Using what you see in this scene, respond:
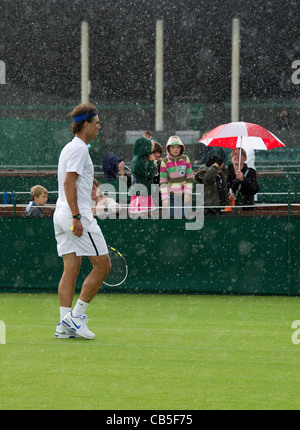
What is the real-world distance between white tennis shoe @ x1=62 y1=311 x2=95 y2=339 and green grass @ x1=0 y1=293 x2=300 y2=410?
Result: 82 millimetres

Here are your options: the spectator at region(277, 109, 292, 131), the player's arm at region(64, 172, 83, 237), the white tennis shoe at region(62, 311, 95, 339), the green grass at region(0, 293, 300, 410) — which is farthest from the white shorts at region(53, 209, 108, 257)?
the spectator at region(277, 109, 292, 131)

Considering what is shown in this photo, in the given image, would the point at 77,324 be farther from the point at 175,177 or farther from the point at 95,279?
the point at 175,177

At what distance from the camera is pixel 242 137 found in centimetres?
1350

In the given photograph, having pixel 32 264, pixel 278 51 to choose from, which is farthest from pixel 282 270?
pixel 278 51

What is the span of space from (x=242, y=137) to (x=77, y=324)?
648 cm

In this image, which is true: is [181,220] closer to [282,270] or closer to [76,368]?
[282,270]

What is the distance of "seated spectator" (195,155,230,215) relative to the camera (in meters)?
11.9

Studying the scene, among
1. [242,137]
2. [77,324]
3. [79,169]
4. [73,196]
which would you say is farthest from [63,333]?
[242,137]

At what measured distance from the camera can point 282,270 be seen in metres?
11.3

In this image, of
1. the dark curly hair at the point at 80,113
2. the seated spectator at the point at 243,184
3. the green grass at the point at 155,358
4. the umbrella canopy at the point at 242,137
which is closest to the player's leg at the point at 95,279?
the green grass at the point at 155,358

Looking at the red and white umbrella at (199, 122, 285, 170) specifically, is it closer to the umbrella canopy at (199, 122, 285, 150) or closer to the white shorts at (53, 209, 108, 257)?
the umbrella canopy at (199, 122, 285, 150)

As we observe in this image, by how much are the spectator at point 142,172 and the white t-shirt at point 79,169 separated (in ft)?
12.9

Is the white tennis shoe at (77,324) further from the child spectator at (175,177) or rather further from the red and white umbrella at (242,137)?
the red and white umbrella at (242,137)

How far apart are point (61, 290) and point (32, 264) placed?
13.5ft
